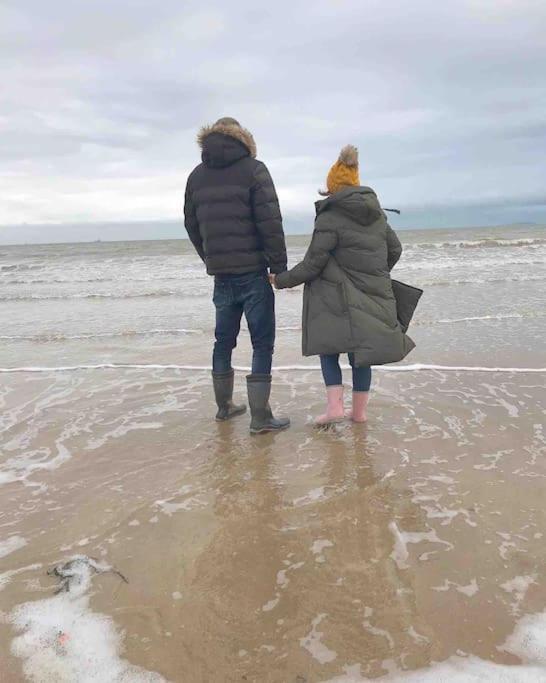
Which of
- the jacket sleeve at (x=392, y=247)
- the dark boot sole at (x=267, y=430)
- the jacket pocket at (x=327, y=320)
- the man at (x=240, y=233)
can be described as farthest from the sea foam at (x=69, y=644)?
the jacket sleeve at (x=392, y=247)

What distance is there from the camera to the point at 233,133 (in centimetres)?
398

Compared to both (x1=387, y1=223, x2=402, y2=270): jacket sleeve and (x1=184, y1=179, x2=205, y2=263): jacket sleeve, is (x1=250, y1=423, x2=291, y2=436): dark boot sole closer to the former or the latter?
(x1=184, y1=179, x2=205, y2=263): jacket sleeve

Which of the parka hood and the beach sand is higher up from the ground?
the parka hood

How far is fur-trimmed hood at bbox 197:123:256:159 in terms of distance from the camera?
3.98 m

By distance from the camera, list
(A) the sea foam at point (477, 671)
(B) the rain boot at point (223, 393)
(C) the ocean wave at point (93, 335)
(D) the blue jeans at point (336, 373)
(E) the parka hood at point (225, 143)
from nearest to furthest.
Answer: (A) the sea foam at point (477, 671), (E) the parka hood at point (225, 143), (D) the blue jeans at point (336, 373), (B) the rain boot at point (223, 393), (C) the ocean wave at point (93, 335)

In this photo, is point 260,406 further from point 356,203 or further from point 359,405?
point 356,203

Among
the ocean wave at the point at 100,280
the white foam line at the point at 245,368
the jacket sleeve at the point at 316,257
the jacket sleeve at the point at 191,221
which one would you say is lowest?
the white foam line at the point at 245,368

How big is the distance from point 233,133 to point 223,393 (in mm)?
2022

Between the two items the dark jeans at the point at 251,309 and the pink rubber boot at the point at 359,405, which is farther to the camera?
the pink rubber boot at the point at 359,405

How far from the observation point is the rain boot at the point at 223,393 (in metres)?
4.64

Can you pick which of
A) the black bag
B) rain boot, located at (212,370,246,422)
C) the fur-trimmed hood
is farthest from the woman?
rain boot, located at (212,370,246,422)

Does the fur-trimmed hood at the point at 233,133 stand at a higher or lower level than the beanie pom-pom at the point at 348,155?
higher

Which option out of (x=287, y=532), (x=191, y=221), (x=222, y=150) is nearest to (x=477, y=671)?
(x=287, y=532)

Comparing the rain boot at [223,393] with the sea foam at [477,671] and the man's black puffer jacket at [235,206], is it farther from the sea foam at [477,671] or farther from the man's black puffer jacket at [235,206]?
the sea foam at [477,671]
